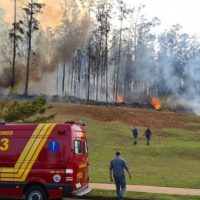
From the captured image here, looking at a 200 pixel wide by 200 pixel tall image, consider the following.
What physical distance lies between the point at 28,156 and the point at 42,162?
0.48 m

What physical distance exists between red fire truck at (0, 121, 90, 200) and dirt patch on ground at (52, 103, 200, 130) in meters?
37.1

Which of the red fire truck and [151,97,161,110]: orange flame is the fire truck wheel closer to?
the red fire truck

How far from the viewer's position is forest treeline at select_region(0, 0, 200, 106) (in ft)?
224

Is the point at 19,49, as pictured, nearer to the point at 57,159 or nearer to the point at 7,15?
the point at 7,15

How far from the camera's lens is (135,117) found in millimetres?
55562

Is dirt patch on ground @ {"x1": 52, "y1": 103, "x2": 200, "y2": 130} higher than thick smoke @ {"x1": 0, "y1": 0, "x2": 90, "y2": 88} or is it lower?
lower

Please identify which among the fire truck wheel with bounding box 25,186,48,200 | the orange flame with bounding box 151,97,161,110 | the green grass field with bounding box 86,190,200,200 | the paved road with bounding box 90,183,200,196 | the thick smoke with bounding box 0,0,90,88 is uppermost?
the thick smoke with bounding box 0,0,90,88

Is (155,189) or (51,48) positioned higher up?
(51,48)

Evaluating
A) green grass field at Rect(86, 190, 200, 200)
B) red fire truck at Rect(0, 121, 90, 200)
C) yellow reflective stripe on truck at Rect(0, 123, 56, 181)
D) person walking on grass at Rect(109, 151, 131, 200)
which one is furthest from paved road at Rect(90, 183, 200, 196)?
yellow reflective stripe on truck at Rect(0, 123, 56, 181)

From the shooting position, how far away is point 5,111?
29.0 metres

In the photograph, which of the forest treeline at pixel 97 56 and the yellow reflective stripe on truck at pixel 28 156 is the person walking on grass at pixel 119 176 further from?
the forest treeline at pixel 97 56

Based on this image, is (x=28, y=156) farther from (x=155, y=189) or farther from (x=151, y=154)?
(x=151, y=154)

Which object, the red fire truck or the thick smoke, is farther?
the thick smoke

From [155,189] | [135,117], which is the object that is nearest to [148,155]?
[155,189]
